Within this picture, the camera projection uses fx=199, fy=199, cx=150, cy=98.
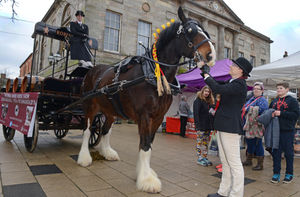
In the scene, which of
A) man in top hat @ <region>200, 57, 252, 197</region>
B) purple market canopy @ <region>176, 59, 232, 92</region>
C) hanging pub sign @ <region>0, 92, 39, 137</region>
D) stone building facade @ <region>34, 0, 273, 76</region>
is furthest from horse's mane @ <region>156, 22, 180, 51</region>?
stone building facade @ <region>34, 0, 273, 76</region>

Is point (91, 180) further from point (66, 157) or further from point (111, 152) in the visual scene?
point (66, 157)

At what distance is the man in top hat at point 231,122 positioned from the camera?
7.80 feet

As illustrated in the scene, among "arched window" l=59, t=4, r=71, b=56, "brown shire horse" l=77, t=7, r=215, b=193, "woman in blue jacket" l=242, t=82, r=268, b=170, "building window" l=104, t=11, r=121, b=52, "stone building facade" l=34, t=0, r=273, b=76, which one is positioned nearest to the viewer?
"brown shire horse" l=77, t=7, r=215, b=193

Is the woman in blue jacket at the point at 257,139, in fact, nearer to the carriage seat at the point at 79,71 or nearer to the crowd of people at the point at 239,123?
the crowd of people at the point at 239,123

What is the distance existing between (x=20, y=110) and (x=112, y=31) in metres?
10.4

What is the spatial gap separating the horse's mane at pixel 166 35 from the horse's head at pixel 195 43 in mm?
91

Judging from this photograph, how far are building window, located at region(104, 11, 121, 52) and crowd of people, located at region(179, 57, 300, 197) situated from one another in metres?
10.6

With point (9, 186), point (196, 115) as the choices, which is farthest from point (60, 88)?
point (196, 115)

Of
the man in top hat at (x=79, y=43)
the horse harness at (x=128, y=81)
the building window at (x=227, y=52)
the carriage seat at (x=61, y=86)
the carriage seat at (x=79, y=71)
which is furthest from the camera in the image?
the building window at (x=227, y=52)

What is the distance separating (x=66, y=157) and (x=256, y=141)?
424 cm

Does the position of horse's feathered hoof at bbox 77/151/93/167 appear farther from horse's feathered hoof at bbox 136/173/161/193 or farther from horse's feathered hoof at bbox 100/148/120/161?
horse's feathered hoof at bbox 136/173/161/193

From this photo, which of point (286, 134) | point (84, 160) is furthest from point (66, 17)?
point (286, 134)

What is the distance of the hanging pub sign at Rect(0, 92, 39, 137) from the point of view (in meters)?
4.17

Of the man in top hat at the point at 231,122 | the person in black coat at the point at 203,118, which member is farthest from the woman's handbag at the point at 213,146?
the man in top hat at the point at 231,122
